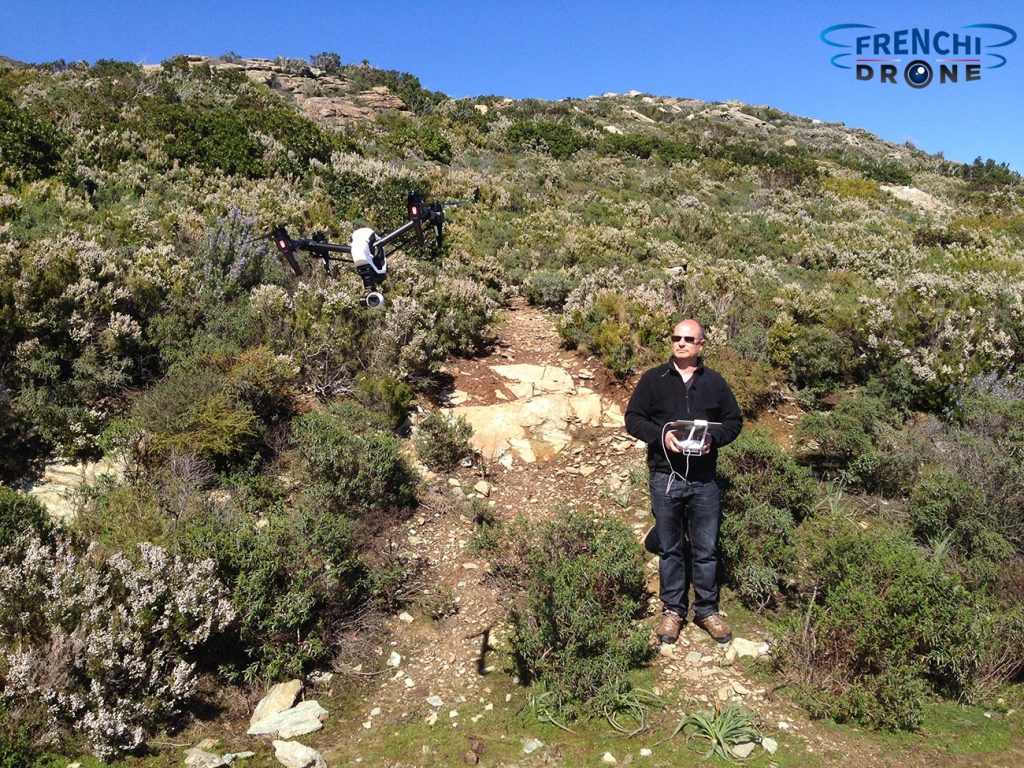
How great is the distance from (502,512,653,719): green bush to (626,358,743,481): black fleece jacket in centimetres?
82

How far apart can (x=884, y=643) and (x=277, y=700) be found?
3.91m

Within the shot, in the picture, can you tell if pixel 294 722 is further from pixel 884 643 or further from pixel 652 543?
pixel 884 643

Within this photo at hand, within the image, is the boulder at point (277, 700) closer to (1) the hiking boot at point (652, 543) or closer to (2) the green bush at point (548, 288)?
(1) the hiking boot at point (652, 543)

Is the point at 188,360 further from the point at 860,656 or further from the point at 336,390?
the point at 860,656

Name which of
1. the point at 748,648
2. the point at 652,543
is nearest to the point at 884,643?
the point at 748,648

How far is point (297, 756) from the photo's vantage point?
3.35 m

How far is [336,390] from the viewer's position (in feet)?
23.6

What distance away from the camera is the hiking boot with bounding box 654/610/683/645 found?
433 cm

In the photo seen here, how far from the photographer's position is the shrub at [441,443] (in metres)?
6.54

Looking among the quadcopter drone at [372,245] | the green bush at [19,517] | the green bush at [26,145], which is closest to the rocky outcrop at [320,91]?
the green bush at [26,145]

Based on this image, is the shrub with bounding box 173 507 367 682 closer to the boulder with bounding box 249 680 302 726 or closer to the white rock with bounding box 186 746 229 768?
the boulder with bounding box 249 680 302 726

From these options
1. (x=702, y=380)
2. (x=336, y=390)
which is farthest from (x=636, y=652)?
(x=336, y=390)

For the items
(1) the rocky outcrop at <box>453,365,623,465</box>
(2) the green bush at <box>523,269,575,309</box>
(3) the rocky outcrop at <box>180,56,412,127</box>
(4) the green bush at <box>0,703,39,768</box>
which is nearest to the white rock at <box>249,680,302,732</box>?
(4) the green bush at <box>0,703,39,768</box>

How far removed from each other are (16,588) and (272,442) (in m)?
2.68
